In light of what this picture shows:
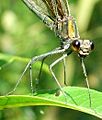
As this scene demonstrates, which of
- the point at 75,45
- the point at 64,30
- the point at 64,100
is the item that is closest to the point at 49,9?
the point at 64,30

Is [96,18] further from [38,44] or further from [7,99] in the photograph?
[7,99]

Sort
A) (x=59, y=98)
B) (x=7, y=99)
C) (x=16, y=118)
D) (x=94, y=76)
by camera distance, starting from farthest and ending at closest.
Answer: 1. (x=94, y=76)
2. (x=16, y=118)
3. (x=59, y=98)
4. (x=7, y=99)

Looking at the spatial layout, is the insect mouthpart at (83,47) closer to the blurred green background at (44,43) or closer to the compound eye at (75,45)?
the compound eye at (75,45)

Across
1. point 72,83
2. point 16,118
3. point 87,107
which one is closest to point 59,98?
point 87,107

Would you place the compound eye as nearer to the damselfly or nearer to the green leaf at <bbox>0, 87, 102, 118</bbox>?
the damselfly

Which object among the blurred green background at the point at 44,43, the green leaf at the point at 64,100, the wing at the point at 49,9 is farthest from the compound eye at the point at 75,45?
the blurred green background at the point at 44,43

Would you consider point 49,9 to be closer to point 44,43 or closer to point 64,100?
point 64,100
